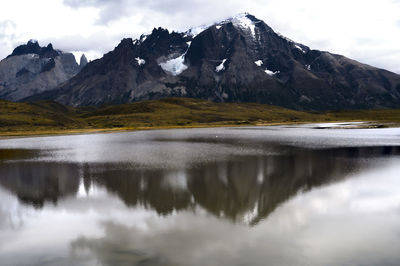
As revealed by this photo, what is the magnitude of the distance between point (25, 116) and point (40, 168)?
148 metres

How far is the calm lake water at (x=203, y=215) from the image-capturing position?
19.0 meters

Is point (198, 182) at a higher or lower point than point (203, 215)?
higher

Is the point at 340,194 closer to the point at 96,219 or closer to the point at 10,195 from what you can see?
the point at 96,219

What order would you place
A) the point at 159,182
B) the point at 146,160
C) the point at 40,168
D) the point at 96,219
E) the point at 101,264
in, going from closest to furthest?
the point at 101,264
the point at 96,219
the point at 159,182
the point at 40,168
the point at 146,160

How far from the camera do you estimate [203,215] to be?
2605 cm

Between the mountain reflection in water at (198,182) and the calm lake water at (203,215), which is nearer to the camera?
the calm lake water at (203,215)

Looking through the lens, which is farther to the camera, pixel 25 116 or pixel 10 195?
pixel 25 116

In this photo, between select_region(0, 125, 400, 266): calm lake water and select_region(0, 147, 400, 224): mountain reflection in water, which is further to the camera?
select_region(0, 147, 400, 224): mountain reflection in water

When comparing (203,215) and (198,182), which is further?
(198,182)

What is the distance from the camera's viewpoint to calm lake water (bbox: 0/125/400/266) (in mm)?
19031

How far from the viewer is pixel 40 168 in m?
51.0

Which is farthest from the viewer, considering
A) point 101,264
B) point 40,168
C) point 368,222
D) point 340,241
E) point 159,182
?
point 40,168

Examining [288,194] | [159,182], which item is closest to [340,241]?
[288,194]

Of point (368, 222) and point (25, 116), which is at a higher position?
point (25, 116)
